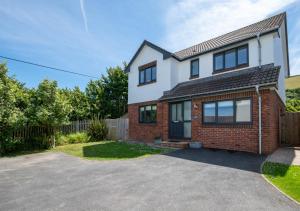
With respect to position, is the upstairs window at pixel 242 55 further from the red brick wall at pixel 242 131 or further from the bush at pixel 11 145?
the bush at pixel 11 145

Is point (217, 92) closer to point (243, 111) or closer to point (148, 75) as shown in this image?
point (243, 111)

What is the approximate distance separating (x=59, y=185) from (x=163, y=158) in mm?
4779

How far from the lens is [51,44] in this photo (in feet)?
52.5

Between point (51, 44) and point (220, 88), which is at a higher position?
point (51, 44)

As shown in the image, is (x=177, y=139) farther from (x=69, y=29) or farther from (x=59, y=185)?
(x=69, y=29)

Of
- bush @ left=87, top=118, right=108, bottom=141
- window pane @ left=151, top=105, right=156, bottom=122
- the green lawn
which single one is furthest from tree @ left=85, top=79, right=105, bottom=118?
the green lawn

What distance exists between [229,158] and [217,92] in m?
3.69

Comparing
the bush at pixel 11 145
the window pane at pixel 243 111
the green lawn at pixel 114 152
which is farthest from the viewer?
the bush at pixel 11 145

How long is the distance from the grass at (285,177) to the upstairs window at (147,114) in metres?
9.21

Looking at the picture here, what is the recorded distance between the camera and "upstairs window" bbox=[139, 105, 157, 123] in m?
16.0

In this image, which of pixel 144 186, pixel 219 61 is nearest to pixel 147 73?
pixel 219 61

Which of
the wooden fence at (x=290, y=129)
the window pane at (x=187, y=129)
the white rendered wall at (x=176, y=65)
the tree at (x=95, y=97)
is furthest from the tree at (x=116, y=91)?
the wooden fence at (x=290, y=129)

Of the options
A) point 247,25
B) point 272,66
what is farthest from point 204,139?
point 247,25

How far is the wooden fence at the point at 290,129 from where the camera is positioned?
13086 millimetres
